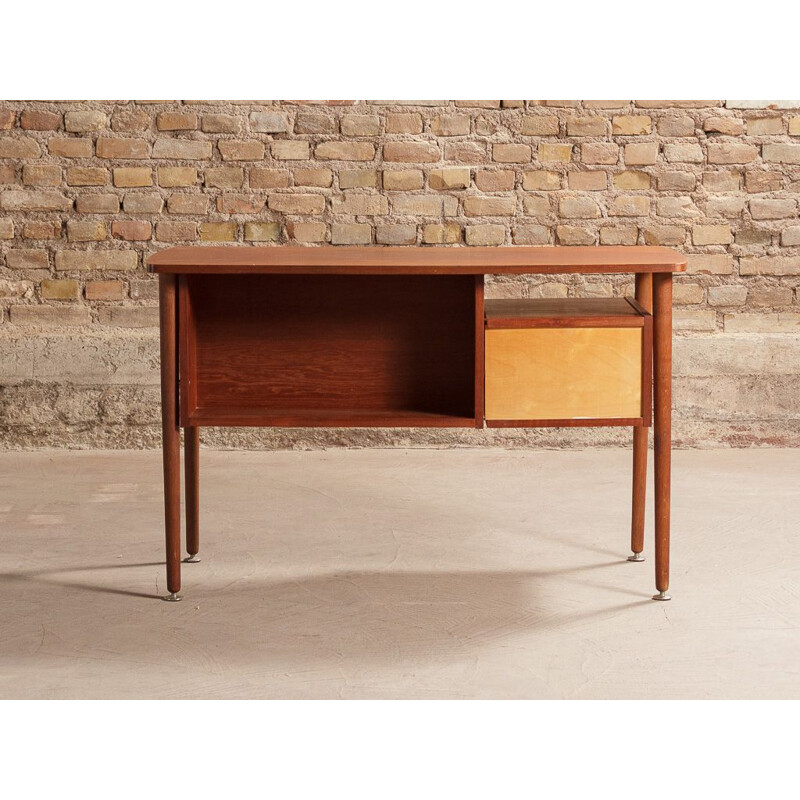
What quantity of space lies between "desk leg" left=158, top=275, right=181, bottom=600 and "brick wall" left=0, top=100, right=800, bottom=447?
1.90 meters

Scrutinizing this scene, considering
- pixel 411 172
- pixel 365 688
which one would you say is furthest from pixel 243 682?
pixel 411 172

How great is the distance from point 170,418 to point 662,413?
52.3 inches

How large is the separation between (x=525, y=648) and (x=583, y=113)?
2810mm

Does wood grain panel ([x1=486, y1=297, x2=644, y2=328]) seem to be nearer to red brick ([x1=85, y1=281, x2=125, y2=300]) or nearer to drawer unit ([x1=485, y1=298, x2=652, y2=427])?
drawer unit ([x1=485, y1=298, x2=652, y2=427])

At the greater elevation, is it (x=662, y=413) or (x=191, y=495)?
(x=662, y=413)

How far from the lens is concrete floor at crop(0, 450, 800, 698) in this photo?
9.01ft

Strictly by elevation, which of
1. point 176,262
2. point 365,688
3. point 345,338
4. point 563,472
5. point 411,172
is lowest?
point 365,688

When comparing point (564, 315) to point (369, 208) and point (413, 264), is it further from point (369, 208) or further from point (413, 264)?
point (369, 208)

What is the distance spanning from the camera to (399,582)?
3.42 m

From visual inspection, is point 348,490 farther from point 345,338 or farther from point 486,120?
point 486,120

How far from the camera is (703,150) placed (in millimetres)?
5008

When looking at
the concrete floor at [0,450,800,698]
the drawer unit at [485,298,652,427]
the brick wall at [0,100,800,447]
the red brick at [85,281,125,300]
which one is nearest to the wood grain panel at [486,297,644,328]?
the drawer unit at [485,298,652,427]

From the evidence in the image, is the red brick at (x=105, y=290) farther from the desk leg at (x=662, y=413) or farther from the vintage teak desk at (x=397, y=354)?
the desk leg at (x=662, y=413)

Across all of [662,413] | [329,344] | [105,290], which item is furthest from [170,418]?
[105,290]
